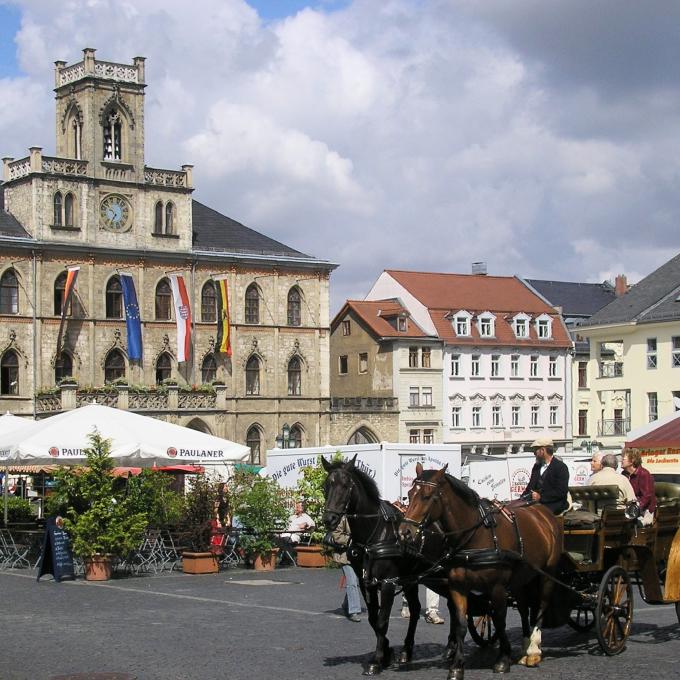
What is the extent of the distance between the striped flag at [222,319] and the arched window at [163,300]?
2.20m

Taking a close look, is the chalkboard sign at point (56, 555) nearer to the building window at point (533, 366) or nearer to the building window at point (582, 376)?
the building window at point (533, 366)

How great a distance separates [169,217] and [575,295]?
1224 inches

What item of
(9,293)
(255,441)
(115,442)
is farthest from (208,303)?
(115,442)

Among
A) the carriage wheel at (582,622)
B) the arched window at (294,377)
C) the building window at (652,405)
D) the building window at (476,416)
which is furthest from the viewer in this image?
the building window at (476,416)

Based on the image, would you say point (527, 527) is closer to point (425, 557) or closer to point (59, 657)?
point (425, 557)

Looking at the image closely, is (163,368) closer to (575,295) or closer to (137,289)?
(137,289)

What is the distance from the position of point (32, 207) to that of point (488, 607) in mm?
48371

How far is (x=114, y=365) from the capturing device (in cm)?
6172

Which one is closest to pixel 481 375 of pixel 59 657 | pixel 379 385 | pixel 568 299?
pixel 379 385

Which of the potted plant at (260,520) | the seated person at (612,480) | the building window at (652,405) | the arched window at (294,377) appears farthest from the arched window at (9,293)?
the seated person at (612,480)

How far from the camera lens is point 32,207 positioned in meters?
59.3

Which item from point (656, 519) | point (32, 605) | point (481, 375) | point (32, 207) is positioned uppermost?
point (32, 207)

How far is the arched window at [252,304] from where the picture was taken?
2596 inches

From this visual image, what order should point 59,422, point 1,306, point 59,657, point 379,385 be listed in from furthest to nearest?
1. point 379,385
2. point 1,306
3. point 59,422
4. point 59,657
